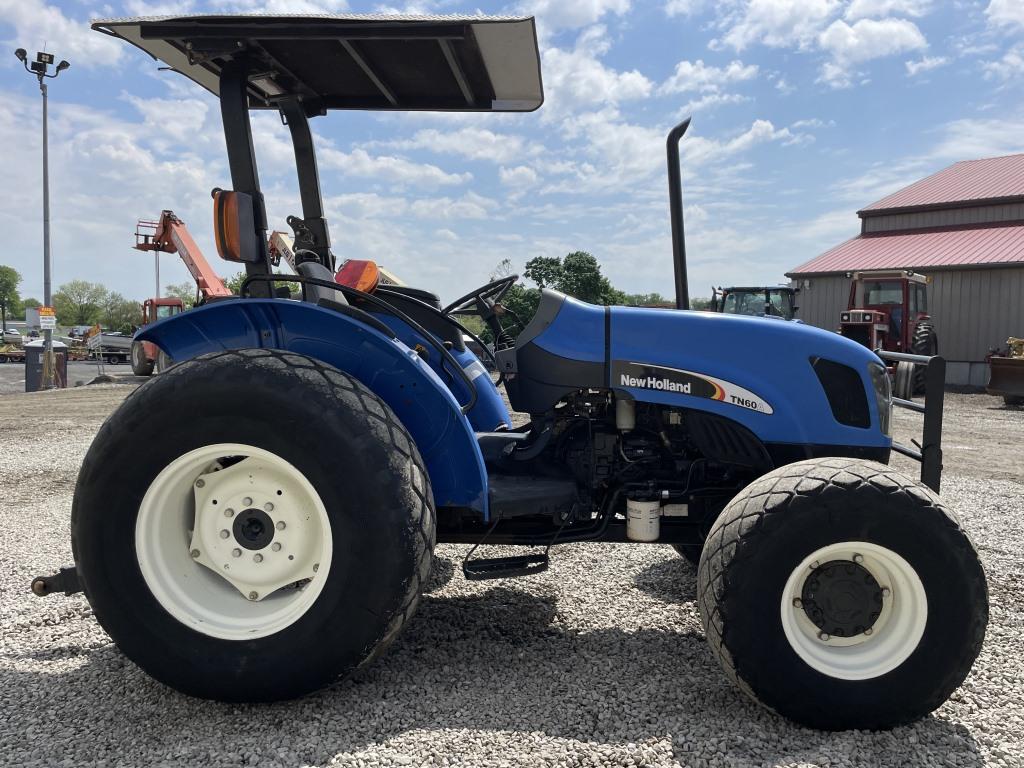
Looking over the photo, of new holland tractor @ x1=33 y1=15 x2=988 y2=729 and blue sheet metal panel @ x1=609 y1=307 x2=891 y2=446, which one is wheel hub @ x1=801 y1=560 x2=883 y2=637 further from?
blue sheet metal panel @ x1=609 y1=307 x2=891 y2=446

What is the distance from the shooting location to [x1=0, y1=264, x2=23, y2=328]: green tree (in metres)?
84.6

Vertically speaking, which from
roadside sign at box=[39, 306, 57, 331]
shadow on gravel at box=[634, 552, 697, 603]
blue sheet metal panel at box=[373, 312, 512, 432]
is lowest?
shadow on gravel at box=[634, 552, 697, 603]

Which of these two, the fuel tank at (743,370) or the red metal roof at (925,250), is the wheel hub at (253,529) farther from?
the red metal roof at (925,250)

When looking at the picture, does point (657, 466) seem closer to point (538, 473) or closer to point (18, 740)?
point (538, 473)

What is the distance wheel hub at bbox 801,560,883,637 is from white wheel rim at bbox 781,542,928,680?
19 mm

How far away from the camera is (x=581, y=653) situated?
2686mm

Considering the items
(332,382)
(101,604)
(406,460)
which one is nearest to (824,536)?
(406,460)

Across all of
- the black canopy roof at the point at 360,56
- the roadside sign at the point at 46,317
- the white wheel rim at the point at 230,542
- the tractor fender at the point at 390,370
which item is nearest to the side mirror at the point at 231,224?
the tractor fender at the point at 390,370

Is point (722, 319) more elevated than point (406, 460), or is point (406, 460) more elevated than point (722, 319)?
point (722, 319)

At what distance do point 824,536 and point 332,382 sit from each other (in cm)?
155

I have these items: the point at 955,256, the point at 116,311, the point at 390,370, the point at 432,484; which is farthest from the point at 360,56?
the point at 116,311

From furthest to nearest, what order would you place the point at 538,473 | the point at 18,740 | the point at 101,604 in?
the point at 538,473, the point at 101,604, the point at 18,740

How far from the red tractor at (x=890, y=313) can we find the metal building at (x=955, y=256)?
2.65m

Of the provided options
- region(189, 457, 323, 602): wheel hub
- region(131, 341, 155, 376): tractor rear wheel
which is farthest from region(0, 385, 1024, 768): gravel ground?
Result: region(131, 341, 155, 376): tractor rear wheel
